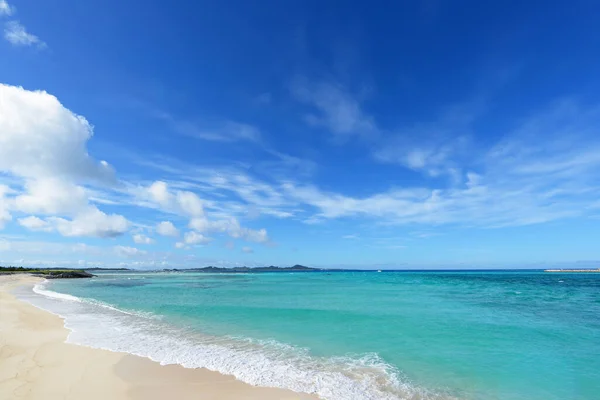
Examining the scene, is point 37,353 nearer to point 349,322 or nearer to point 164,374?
point 164,374

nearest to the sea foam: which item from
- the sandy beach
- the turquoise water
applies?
the turquoise water

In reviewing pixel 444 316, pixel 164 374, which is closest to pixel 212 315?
pixel 164 374

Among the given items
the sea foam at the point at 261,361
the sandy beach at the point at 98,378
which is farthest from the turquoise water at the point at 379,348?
the sandy beach at the point at 98,378

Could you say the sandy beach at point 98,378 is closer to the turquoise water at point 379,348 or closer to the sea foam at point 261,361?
the sea foam at point 261,361

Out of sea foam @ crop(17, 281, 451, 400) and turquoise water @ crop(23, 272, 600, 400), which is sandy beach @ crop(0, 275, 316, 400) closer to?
sea foam @ crop(17, 281, 451, 400)

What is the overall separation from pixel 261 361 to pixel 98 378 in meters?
4.35

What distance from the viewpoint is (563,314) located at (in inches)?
770

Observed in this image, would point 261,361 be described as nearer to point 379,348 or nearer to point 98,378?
point 98,378

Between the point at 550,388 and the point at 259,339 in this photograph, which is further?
the point at 259,339

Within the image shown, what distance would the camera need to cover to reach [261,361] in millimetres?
9570

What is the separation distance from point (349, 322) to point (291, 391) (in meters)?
10.1

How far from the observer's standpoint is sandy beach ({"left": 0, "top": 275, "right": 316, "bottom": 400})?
712 centimetres

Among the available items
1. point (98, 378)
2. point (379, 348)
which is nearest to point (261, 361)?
point (98, 378)

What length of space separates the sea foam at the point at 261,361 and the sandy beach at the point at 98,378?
1.62 ft
